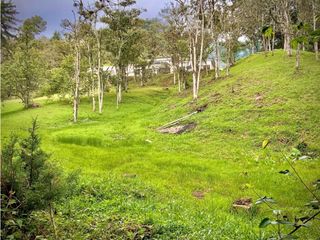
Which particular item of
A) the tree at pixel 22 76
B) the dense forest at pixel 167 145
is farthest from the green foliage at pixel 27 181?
the tree at pixel 22 76

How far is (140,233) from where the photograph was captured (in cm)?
837

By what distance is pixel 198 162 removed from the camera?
21719 mm

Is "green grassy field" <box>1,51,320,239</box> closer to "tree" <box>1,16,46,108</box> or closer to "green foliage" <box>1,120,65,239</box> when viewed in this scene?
"green foliage" <box>1,120,65,239</box>

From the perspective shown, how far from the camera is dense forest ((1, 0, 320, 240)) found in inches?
267

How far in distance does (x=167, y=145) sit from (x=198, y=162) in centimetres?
549

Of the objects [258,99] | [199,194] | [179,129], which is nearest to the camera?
[199,194]

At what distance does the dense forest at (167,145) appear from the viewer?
267 inches

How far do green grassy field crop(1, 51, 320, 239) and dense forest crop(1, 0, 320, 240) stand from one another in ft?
0.25

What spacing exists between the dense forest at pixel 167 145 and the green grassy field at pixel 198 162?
0.08 metres

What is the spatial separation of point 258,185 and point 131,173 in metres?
6.65

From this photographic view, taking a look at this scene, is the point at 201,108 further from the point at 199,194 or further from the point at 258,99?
the point at 199,194

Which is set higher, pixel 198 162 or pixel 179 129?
pixel 179 129

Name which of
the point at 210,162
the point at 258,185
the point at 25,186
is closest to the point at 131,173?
the point at 210,162

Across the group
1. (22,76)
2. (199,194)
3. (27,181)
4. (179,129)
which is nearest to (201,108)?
(179,129)
